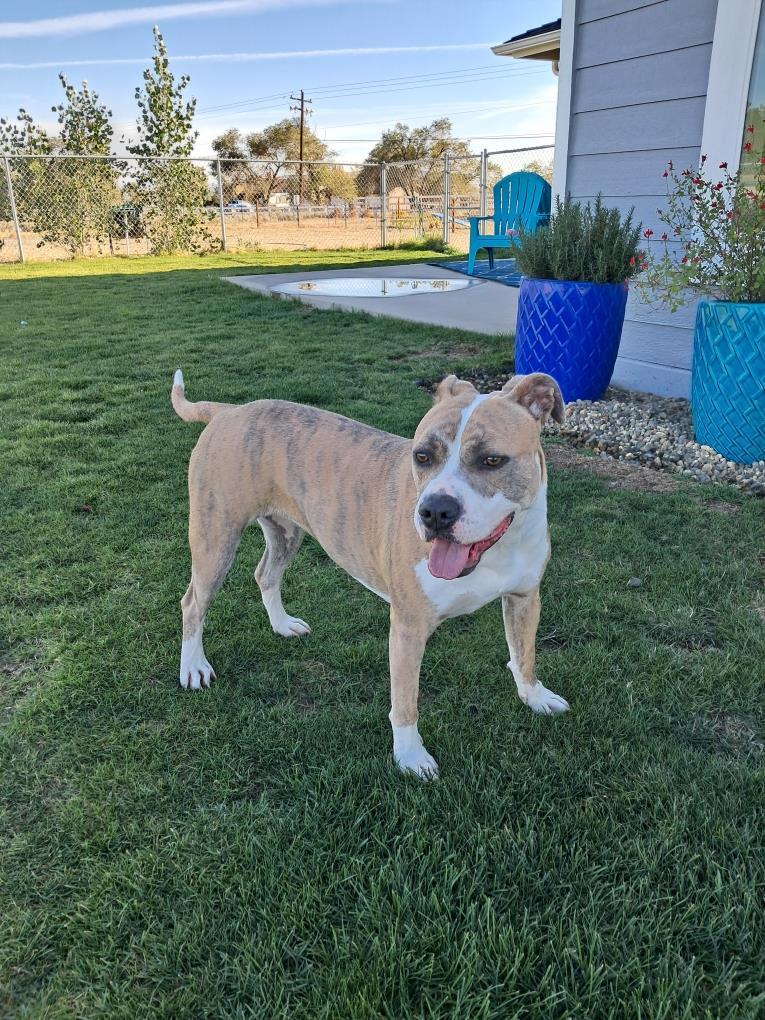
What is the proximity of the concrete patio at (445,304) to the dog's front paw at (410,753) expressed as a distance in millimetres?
6709

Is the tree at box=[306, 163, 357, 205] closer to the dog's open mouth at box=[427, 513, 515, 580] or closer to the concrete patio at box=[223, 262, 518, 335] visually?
the concrete patio at box=[223, 262, 518, 335]

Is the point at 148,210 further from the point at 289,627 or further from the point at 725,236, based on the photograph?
the point at 289,627

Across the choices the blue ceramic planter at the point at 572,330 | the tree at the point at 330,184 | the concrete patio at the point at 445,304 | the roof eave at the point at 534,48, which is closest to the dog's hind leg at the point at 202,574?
the blue ceramic planter at the point at 572,330

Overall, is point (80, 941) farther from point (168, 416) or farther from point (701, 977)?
point (168, 416)

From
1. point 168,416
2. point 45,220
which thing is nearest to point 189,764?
point 168,416

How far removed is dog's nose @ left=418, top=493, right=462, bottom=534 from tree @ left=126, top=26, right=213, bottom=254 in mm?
20207

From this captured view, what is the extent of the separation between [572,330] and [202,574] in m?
4.02

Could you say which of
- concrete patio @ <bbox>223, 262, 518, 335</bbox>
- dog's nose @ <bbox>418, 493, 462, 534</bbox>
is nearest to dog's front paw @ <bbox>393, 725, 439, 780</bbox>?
dog's nose @ <bbox>418, 493, 462, 534</bbox>

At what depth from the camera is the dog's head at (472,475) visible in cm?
197

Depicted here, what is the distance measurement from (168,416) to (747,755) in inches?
198

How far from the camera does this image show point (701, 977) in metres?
1.64

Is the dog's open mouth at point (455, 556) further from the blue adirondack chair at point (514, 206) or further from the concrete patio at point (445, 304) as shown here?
the blue adirondack chair at point (514, 206)

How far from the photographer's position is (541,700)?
2.66 m

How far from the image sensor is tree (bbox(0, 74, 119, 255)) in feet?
58.6
